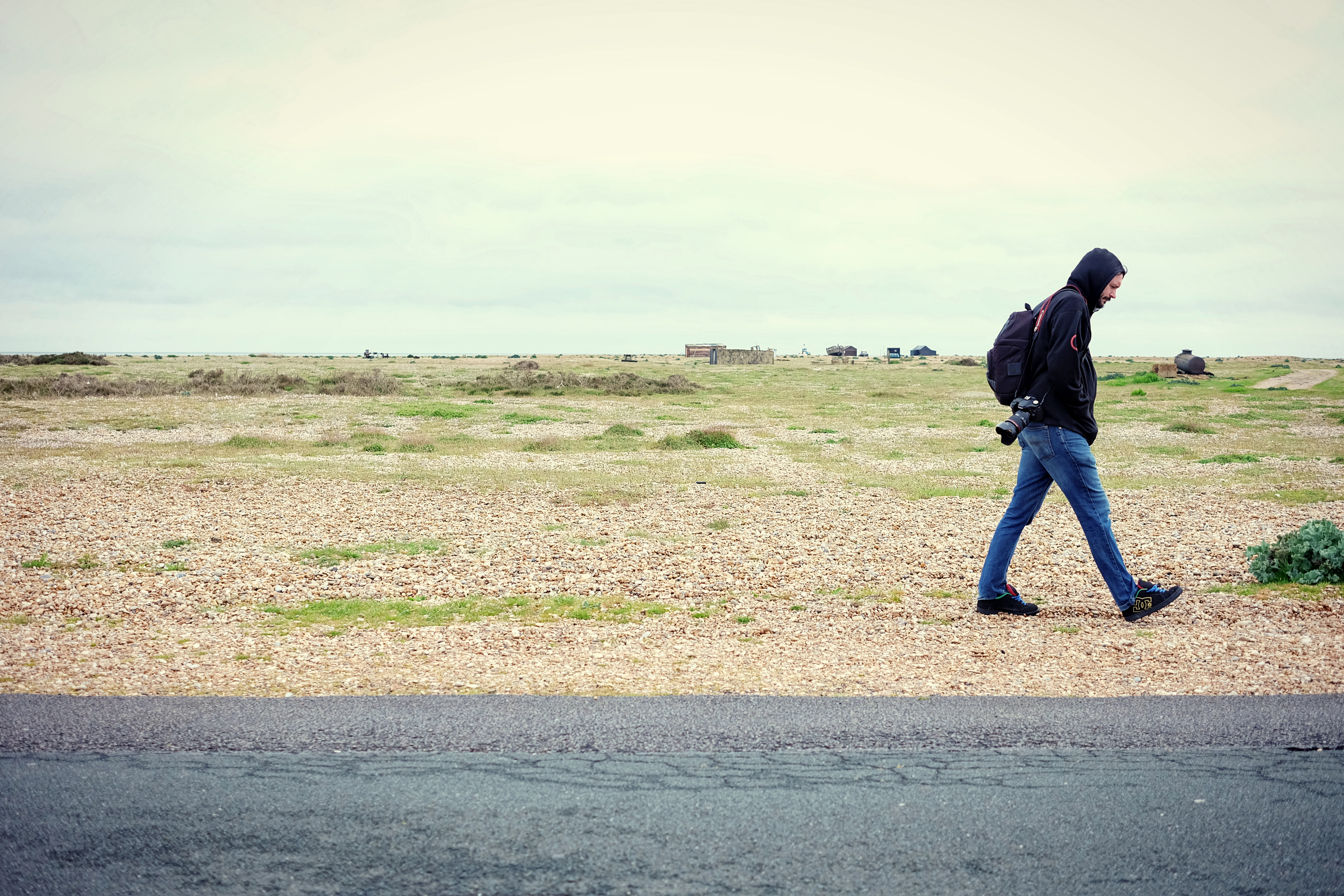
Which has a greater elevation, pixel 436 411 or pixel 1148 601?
pixel 436 411

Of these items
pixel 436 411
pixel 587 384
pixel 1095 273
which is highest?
pixel 1095 273

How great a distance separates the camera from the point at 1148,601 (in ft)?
26.7

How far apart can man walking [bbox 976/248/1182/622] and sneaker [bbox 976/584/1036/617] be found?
31.7 inches

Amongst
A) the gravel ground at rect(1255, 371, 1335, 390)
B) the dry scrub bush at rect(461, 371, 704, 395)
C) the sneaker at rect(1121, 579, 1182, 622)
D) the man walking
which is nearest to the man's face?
the man walking

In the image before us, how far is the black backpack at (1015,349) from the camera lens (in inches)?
310

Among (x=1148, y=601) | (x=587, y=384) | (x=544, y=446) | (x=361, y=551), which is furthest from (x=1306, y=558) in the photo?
(x=587, y=384)

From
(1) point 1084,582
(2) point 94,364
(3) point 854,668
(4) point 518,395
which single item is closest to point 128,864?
(3) point 854,668

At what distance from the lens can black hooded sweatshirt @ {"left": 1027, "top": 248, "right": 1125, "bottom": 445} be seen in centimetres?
764

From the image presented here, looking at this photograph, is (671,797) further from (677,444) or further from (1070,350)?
(677,444)

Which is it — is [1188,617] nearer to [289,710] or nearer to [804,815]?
[804,815]

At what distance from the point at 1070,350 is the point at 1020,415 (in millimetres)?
656

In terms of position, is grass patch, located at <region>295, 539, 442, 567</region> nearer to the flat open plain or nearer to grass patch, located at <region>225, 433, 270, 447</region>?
the flat open plain

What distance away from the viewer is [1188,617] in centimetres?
826

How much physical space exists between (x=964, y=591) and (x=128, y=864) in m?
7.95
